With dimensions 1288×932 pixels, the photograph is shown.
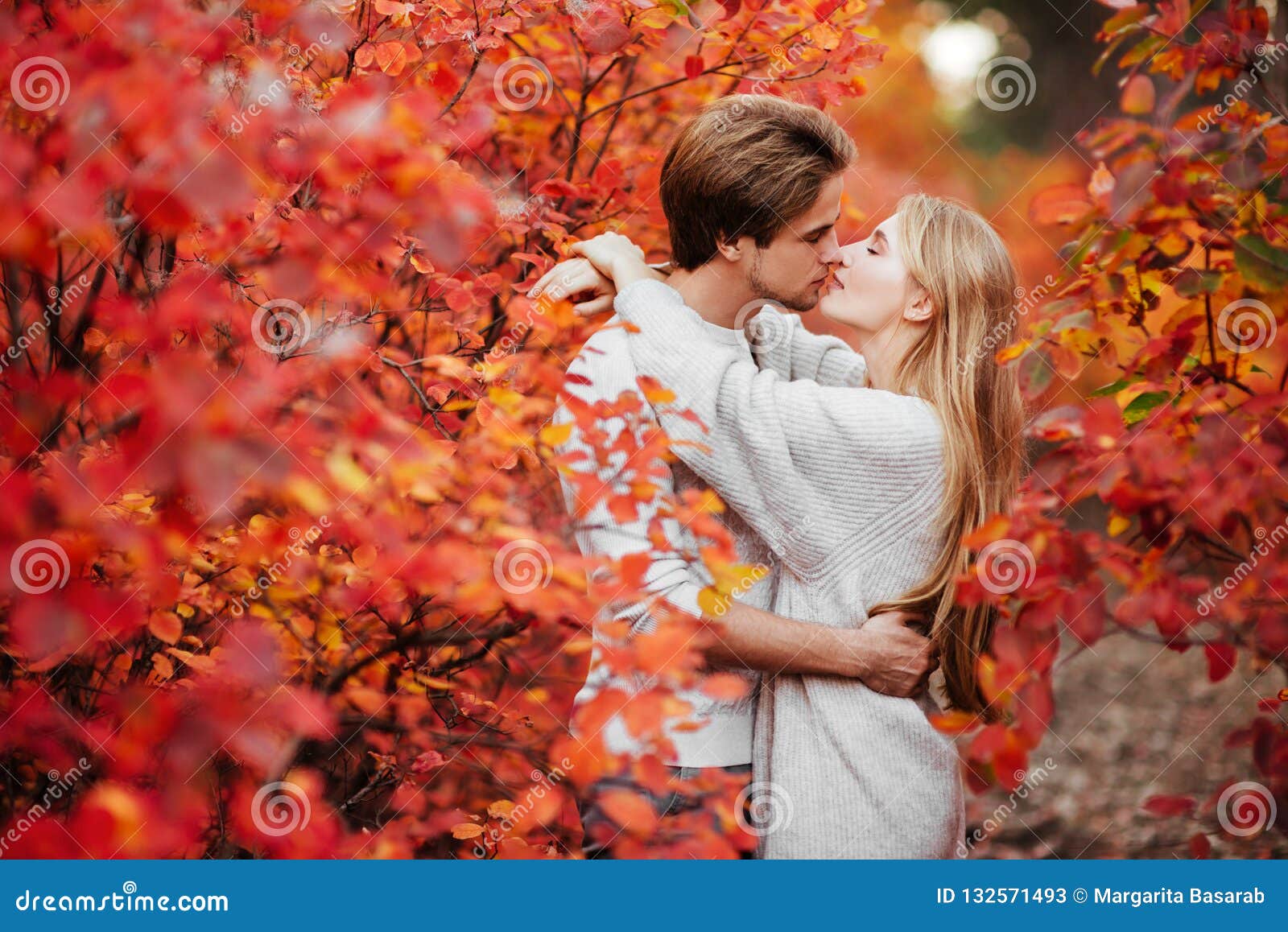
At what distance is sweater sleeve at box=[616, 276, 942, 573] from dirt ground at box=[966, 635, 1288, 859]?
249 cm

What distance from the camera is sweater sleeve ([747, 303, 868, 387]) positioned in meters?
2.48

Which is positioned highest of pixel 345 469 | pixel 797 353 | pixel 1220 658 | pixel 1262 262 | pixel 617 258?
pixel 1262 262

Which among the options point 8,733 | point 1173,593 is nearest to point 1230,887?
point 1173,593

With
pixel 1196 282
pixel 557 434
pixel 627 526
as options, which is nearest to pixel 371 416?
pixel 557 434

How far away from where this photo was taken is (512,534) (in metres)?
2.34

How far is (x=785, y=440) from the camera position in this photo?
6.91 ft

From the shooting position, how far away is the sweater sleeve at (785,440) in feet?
6.86

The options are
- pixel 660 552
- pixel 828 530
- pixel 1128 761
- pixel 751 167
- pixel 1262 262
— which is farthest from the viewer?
pixel 1128 761

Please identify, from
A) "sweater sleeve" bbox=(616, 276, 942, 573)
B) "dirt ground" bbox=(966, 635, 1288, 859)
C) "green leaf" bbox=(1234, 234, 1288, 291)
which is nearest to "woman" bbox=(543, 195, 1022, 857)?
"sweater sleeve" bbox=(616, 276, 942, 573)

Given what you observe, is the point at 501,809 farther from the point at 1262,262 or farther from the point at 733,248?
the point at 1262,262

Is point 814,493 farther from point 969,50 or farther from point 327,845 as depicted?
point 969,50

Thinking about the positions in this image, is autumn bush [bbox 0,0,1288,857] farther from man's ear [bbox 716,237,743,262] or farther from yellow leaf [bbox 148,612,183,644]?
man's ear [bbox 716,237,743,262]

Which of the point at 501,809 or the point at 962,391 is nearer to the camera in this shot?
the point at 962,391

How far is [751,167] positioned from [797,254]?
22 centimetres
